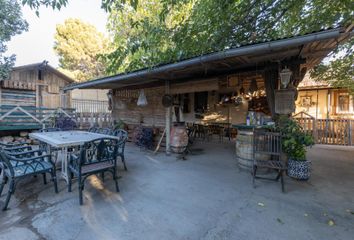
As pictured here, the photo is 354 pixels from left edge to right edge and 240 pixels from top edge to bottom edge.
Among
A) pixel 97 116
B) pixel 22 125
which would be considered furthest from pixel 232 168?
pixel 22 125

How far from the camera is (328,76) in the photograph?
686 centimetres

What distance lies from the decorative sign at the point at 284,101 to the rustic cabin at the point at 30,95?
859cm

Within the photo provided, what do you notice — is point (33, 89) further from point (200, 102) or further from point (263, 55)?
point (263, 55)

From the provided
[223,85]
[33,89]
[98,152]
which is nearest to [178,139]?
[223,85]

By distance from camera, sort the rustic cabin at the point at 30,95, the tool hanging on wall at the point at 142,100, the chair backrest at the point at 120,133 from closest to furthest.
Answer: the chair backrest at the point at 120,133
the tool hanging on wall at the point at 142,100
the rustic cabin at the point at 30,95

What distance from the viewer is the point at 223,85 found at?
20.9 ft

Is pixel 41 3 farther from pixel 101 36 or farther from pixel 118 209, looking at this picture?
pixel 101 36

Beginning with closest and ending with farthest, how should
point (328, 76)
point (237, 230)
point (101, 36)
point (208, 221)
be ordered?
point (237, 230) → point (208, 221) → point (328, 76) → point (101, 36)

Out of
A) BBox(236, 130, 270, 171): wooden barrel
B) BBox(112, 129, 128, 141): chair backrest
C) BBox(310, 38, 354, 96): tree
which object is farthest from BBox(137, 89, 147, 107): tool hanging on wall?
BBox(310, 38, 354, 96): tree

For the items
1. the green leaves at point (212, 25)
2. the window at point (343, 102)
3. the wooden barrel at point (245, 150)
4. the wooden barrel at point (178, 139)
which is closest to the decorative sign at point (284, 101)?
the wooden barrel at point (245, 150)

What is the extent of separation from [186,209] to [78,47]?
730 inches

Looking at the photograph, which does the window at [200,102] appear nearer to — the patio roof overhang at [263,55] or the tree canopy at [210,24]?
the patio roof overhang at [263,55]

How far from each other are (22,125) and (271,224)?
9.01 meters

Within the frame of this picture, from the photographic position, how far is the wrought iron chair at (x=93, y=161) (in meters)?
2.64
